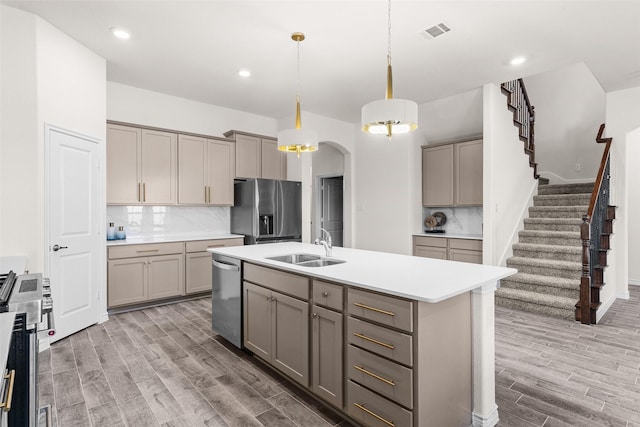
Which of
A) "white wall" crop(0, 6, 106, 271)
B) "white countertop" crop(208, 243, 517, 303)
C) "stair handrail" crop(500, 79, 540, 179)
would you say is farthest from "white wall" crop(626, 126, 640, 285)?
"white wall" crop(0, 6, 106, 271)

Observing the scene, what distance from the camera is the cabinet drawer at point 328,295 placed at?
6.72ft

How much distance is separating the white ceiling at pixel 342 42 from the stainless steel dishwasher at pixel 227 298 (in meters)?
2.18

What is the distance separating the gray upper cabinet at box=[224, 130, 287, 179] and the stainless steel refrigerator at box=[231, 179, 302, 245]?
271mm

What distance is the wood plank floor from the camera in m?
2.14

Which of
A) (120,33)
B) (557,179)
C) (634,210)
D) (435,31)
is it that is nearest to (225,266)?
(120,33)

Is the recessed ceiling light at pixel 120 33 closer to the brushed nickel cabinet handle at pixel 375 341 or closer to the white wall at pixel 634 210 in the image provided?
the brushed nickel cabinet handle at pixel 375 341

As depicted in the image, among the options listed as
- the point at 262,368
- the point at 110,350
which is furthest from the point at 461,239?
the point at 110,350

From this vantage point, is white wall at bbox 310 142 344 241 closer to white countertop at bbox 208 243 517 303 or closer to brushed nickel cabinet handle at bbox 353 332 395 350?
white countertop at bbox 208 243 517 303

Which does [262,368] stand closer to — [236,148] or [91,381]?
[91,381]

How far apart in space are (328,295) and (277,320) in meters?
0.65

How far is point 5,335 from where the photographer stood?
971 millimetres

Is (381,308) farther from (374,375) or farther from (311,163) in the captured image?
(311,163)

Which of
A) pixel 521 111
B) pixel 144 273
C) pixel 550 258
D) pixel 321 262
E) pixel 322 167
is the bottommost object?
pixel 144 273

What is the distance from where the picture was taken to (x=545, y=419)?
2111 millimetres
